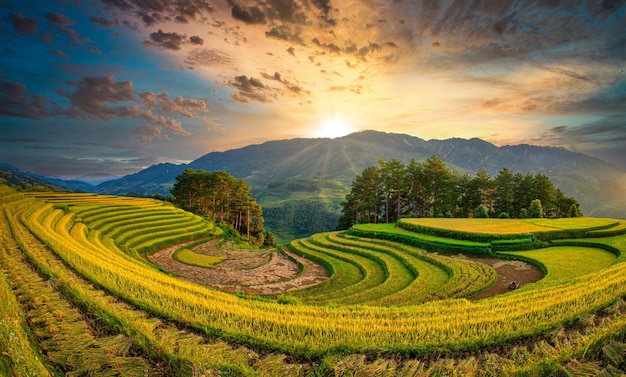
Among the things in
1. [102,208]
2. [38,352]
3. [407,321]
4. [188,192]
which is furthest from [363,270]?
[188,192]

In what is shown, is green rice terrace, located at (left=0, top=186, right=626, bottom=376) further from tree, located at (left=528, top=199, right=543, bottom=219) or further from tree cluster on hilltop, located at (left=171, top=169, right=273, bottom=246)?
tree, located at (left=528, top=199, right=543, bottom=219)

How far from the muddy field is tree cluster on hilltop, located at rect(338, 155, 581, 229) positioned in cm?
2929

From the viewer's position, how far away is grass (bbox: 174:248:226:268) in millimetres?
22188

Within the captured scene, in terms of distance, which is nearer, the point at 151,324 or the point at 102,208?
the point at 151,324

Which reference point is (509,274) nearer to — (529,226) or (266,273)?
(529,226)

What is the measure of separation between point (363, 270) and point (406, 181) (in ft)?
117

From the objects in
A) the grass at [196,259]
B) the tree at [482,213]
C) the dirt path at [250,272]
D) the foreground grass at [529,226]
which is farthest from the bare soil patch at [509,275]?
the tree at [482,213]

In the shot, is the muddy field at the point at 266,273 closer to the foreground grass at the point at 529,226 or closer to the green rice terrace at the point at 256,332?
the foreground grass at the point at 529,226

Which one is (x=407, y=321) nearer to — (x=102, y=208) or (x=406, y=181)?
(x=102, y=208)

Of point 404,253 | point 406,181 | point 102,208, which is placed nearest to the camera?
point 404,253

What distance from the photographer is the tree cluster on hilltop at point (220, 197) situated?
177ft

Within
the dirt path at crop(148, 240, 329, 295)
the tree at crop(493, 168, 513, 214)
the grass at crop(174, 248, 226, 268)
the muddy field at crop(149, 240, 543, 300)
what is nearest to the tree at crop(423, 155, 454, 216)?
the tree at crop(493, 168, 513, 214)

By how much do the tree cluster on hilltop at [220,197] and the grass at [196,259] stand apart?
26.9 m

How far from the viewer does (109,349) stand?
3855mm
